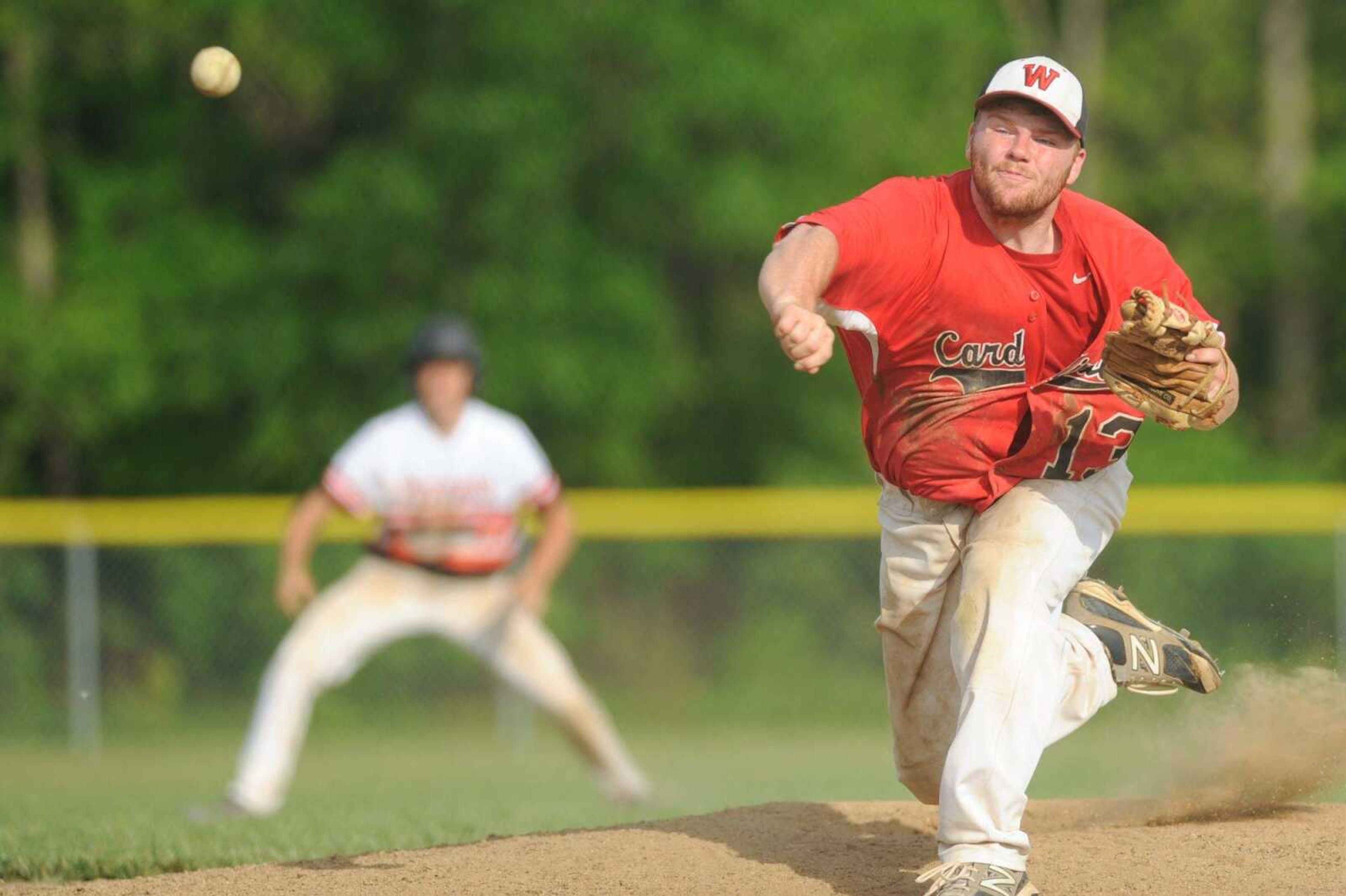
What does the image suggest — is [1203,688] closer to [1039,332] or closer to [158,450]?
[1039,332]

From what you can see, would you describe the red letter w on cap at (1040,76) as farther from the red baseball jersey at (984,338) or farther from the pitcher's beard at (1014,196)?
the red baseball jersey at (984,338)

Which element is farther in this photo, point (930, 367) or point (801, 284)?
point (930, 367)

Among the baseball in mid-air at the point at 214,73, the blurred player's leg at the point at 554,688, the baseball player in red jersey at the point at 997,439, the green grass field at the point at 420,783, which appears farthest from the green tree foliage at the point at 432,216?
the baseball player in red jersey at the point at 997,439

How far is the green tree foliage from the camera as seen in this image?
15.3 meters

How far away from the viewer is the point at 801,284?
4.27 m

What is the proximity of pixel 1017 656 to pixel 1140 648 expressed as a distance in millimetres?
617

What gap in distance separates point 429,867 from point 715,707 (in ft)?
28.2

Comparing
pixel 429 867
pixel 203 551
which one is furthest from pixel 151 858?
pixel 203 551

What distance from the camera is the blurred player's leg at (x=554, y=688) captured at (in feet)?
28.0

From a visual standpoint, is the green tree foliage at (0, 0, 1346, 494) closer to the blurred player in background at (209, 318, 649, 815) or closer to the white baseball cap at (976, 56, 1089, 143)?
the blurred player in background at (209, 318, 649, 815)

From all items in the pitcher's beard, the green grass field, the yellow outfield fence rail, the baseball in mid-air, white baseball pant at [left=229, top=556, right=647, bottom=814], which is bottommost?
the green grass field

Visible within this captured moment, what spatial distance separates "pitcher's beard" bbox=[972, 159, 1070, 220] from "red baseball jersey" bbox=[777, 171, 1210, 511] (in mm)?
83

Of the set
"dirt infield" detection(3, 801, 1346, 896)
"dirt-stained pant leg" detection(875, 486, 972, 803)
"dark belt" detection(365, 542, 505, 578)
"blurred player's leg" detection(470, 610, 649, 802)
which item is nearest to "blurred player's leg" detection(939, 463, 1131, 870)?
"dirt-stained pant leg" detection(875, 486, 972, 803)

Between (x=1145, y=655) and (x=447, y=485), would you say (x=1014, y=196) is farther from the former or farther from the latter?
(x=447, y=485)
